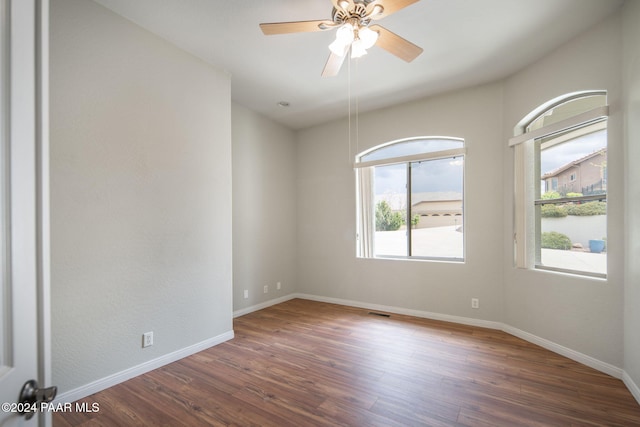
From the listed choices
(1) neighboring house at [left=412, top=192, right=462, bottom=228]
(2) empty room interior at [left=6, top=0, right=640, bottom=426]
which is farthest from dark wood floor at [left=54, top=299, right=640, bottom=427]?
(1) neighboring house at [left=412, top=192, right=462, bottom=228]

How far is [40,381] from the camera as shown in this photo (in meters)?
0.75

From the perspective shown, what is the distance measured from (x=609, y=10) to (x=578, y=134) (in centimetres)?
100

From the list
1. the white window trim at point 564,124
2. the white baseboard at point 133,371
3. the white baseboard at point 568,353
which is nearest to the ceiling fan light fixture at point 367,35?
the white window trim at point 564,124

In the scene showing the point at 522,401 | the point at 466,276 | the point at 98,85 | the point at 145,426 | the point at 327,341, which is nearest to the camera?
the point at 145,426

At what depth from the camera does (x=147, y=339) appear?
101 inches

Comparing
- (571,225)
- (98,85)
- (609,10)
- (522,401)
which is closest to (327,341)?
(522,401)

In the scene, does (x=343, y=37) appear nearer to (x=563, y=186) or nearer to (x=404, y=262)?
(x=563, y=186)

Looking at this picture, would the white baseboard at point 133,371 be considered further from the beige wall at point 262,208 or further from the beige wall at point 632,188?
the beige wall at point 632,188

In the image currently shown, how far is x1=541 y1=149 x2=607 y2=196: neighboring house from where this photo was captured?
2.62m

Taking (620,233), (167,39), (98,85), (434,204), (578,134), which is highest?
(167,39)

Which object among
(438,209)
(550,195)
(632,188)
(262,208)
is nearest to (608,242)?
(632,188)

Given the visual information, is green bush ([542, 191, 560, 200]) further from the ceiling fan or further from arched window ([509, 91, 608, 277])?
the ceiling fan

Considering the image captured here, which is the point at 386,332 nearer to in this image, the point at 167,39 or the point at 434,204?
the point at 434,204

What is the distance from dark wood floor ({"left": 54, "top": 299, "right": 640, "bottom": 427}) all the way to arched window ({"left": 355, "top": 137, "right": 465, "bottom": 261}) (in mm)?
1310
